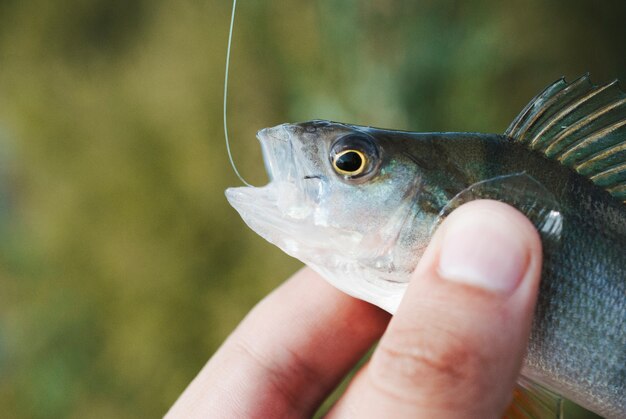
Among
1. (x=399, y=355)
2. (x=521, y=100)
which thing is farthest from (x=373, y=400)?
(x=521, y=100)

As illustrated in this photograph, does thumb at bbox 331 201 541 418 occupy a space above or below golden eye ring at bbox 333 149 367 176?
below

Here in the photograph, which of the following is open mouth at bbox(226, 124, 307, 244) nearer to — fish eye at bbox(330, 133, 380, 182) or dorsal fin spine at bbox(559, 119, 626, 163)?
fish eye at bbox(330, 133, 380, 182)

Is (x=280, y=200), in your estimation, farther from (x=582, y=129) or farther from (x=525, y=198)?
(x=582, y=129)

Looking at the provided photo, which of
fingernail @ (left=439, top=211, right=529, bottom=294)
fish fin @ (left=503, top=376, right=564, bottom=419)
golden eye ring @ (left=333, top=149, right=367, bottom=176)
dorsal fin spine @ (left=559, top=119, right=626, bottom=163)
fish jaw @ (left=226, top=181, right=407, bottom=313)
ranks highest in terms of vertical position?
dorsal fin spine @ (left=559, top=119, right=626, bottom=163)

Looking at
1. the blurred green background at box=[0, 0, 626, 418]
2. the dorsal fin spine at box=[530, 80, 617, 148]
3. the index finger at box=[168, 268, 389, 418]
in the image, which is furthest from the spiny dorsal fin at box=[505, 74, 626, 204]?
the blurred green background at box=[0, 0, 626, 418]

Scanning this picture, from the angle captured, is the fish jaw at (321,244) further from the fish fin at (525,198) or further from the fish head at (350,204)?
the fish fin at (525,198)

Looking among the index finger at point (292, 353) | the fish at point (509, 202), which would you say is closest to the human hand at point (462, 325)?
the fish at point (509, 202)

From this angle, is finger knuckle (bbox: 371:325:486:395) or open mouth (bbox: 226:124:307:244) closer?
finger knuckle (bbox: 371:325:486:395)
